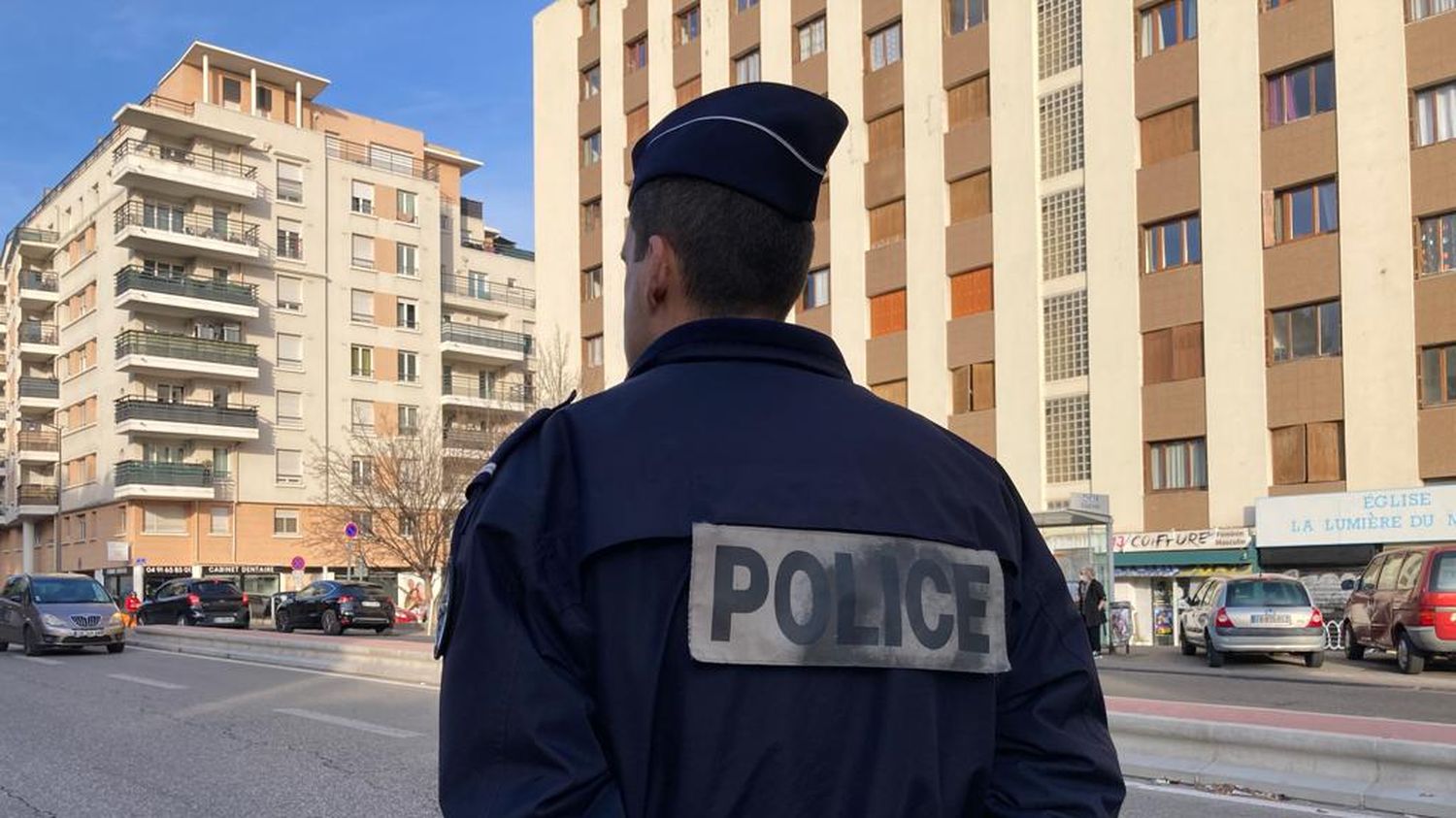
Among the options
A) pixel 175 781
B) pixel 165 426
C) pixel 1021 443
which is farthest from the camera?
pixel 165 426

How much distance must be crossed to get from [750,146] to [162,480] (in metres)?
58.3

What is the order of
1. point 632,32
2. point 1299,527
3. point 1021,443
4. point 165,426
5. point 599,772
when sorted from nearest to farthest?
point 599,772, point 1299,527, point 1021,443, point 632,32, point 165,426

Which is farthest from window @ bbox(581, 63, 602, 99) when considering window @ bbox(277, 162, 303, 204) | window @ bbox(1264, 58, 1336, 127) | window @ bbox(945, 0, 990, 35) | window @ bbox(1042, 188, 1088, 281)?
window @ bbox(1264, 58, 1336, 127)

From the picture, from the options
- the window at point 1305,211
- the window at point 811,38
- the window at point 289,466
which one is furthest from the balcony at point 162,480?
the window at point 1305,211

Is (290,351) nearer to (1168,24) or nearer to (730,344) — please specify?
(1168,24)

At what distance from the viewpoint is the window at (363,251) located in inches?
2512

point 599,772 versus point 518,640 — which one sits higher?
point 518,640

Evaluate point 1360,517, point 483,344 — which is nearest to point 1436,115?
point 1360,517

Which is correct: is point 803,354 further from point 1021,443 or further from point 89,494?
point 89,494

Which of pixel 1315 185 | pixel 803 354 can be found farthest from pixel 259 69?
pixel 803 354

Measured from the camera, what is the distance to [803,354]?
5.74 feet

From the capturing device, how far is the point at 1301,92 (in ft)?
97.8

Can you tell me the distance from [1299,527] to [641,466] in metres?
29.3

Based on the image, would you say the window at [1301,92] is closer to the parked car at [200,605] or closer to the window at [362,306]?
the parked car at [200,605]
